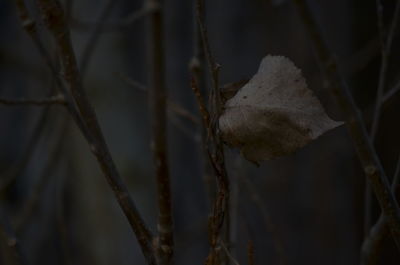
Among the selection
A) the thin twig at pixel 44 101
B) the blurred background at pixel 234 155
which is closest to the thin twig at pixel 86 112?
the thin twig at pixel 44 101

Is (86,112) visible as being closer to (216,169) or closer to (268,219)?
(216,169)

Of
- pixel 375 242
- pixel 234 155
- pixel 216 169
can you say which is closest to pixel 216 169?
pixel 216 169

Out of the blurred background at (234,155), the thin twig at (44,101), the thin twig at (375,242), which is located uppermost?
the thin twig at (44,101)

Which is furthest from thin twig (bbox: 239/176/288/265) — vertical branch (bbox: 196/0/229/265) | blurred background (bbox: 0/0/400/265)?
blurred background (bbox: 0/0/400/265)

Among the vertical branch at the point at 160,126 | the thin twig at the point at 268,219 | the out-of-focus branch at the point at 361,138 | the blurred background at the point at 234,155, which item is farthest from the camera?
the blurred background at the point at 234,155

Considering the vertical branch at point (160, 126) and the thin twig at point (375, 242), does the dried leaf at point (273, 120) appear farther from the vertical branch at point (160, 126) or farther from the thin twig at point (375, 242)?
the thin twig at point (375, 242)

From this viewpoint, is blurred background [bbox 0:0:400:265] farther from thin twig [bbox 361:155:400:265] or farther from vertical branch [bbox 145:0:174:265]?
vertical branch [bbox 145:0:174:265]
